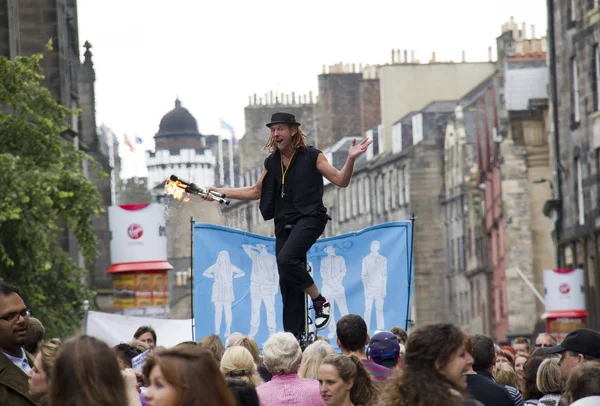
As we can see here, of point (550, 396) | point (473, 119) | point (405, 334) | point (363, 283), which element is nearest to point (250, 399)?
point (550, 396)

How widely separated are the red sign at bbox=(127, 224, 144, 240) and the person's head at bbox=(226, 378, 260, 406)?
46.4 meters

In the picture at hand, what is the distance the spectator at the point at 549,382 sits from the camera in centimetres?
1117

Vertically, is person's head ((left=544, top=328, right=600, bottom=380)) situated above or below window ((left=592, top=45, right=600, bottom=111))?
below

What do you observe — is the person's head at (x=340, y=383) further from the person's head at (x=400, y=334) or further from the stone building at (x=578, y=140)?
the stone building at (x=578, y=140)

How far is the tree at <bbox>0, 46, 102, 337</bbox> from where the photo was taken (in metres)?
28.0

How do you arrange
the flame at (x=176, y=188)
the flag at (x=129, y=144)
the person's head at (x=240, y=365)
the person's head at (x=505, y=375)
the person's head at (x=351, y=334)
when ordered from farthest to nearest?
the flag at (x=129, y=144), the flame at (x=176, y=188), the person's head at (x=505, y=375), the person's head at (x=351, y=334), the person's head at (x=240, y=365)

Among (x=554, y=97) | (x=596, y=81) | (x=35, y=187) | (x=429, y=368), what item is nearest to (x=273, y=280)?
(x=429, y=368)

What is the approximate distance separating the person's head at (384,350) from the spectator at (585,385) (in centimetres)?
249

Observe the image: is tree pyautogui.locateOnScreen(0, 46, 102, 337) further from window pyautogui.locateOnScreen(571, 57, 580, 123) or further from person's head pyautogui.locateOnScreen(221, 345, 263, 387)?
window pyautogui.locateOnScreen(571, 57, 580, 123)

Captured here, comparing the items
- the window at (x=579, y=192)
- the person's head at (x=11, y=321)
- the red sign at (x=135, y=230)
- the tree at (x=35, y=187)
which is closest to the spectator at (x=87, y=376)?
the person's head at (x=11, y=321)

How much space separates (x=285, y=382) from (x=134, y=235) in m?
44.9

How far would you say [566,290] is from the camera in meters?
47.3

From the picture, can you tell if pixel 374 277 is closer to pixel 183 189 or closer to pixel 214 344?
pixel 183 189

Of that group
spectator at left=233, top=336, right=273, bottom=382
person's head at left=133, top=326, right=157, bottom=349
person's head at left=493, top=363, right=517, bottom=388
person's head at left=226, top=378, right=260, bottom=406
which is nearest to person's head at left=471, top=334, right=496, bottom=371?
person's head at left=493, top=363, right=517, bottom=388
